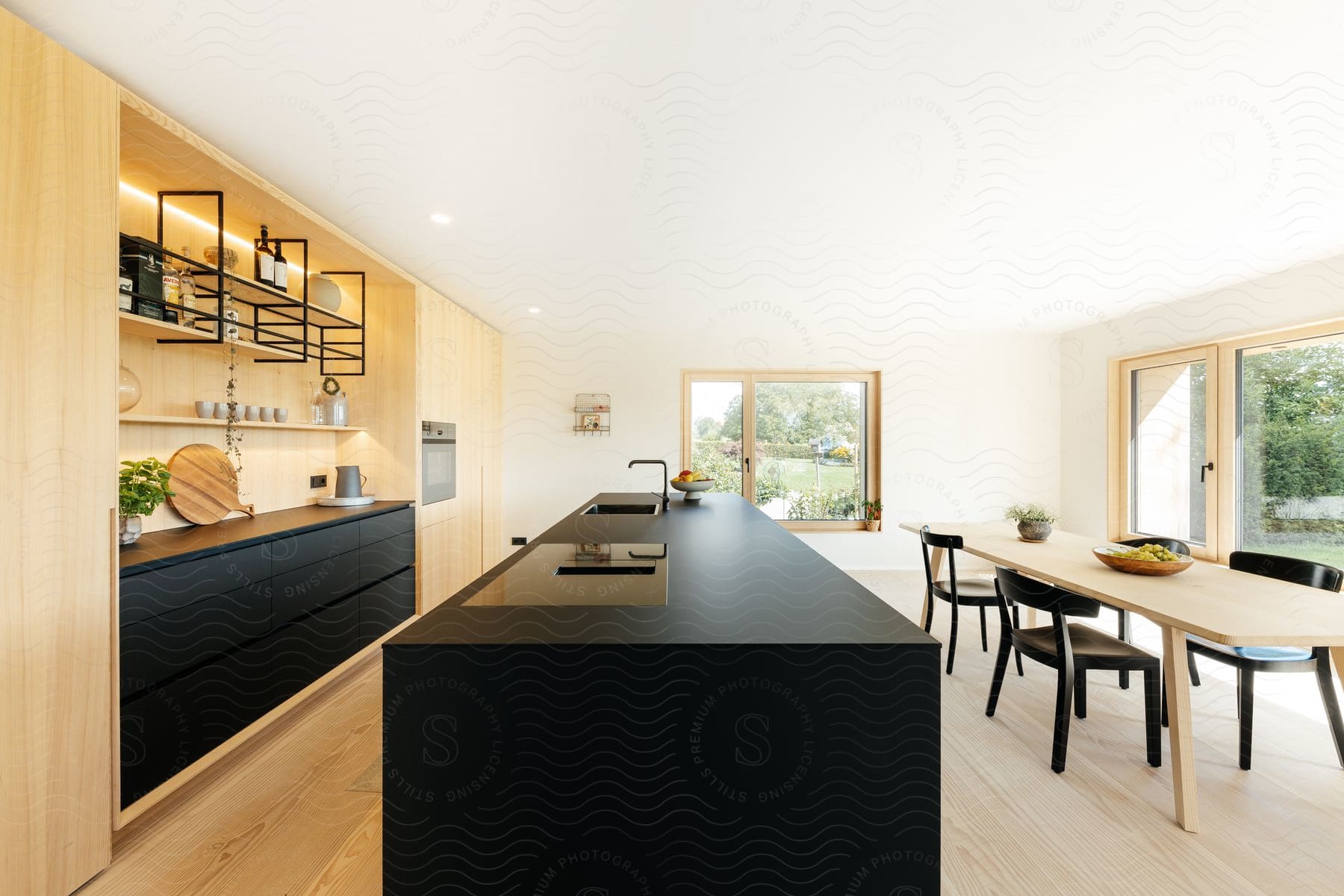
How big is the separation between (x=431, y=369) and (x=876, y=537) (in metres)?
4.01

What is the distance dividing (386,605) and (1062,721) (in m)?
3.14

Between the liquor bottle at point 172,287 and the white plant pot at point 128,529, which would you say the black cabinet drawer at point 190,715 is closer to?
the white plant pot at point 128,529

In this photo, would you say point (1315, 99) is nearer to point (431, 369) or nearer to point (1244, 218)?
point (1244, 218)

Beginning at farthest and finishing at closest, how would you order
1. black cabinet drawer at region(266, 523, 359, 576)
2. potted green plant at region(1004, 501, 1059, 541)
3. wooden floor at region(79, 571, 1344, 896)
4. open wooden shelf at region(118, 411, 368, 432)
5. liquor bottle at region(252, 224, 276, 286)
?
1. potted green plant at region(1004, 501, 1059, 541)
2. liquor bottle at region(252, 224, 276, 286)
3. black cabinet drawer at region(266, 523, 359, 576)
4. open wooden shelf at region(118, 411, 368, 432)
5. wooden floor at region(79, 571, 1344, 896)

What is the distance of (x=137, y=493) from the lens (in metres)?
1.68

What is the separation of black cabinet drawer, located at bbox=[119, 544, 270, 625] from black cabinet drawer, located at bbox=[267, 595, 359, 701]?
1.06ft

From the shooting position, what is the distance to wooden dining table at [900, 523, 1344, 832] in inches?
56.2

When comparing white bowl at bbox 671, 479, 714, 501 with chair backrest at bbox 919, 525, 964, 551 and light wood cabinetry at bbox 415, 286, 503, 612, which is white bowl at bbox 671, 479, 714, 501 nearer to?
chair backrest at bbox 919, 525, 964, 551

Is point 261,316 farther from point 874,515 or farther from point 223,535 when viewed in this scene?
point 874,515

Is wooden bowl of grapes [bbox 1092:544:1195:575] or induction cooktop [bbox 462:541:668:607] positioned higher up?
induction cooktop [bbox 462:541:668:607]

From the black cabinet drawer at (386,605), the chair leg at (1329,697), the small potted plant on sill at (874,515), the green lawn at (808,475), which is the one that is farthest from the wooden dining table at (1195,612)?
the black cabinet drawer at (386,605)

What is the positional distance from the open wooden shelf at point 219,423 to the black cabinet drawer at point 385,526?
559mm

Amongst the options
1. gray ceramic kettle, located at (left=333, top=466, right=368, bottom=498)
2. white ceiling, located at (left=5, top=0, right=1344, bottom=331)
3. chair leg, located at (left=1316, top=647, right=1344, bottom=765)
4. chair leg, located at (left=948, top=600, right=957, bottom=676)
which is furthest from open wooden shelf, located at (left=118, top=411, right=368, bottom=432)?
chair leg, located at (left=1316, top=647, right=1344, bottom=765)

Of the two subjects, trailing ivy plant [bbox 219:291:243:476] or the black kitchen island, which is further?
trailing ivy plant [bbox 219:291:243:476]
